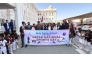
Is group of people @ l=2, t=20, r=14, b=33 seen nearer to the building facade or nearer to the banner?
the banner

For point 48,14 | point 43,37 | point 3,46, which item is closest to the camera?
point 3,46

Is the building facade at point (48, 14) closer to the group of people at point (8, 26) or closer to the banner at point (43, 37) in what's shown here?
the group of people at point (8, 26)

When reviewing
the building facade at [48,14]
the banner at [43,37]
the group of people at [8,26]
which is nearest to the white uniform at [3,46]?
the banner at [43,37]

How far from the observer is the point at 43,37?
7.36 meters

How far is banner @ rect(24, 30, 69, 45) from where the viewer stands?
7348mm

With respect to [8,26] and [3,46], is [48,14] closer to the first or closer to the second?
[8,26]

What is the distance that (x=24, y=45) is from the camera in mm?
7566

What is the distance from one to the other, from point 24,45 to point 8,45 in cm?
216

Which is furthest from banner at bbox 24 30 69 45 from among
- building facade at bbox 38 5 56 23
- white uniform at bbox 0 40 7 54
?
building facade at bbox 38 5 56 23

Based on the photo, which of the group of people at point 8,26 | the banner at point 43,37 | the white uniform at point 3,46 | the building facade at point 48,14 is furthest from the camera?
the building facade at point 48,14

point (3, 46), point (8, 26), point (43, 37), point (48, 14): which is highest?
point (48, 14)

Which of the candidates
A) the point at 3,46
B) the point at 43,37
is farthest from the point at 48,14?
the point at 3,46

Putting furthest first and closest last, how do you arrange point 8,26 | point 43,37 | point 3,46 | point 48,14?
point 48,14
point 8,26
point 43,37
point 3,46

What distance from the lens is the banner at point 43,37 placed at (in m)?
7.35
